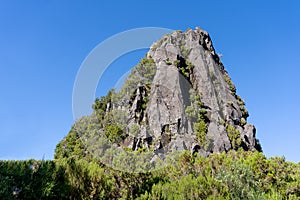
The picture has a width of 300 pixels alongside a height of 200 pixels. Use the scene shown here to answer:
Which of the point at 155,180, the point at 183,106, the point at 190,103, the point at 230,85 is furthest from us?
the point at 230,85

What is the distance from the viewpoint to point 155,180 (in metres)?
7.20

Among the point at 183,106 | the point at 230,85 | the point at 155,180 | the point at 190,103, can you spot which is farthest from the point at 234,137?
the point at 155,180

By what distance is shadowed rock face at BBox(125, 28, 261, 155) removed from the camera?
30.3 meters

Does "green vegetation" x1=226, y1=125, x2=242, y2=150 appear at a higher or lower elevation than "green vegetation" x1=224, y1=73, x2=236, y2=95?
lower

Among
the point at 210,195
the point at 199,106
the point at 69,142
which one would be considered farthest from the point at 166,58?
the point at 210,195

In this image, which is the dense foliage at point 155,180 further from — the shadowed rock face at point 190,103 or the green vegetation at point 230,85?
the green vegetation at point 230,85

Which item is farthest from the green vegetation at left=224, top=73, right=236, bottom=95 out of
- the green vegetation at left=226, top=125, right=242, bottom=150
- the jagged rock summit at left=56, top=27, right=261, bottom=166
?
the green vegetation at left=226, top=125, right=242, bottom=150

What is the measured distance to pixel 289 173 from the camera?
8141mm

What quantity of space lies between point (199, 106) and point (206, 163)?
25551 mm

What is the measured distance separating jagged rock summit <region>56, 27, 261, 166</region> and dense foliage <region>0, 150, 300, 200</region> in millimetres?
16444

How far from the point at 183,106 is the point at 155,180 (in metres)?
26.7

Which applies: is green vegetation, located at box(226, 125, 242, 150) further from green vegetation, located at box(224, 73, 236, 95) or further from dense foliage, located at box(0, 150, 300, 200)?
dense foliage, located at box(0, 150, 300, 200)

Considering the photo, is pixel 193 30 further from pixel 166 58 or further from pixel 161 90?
pixel 161 90

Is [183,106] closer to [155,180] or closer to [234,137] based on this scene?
[234,137]
